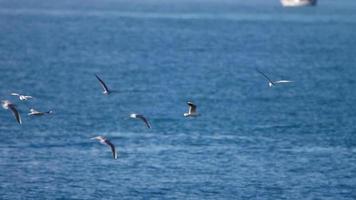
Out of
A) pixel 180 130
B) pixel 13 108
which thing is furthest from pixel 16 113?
pixel 180 130

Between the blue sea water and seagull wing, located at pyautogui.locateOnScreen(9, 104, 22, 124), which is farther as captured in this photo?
the blue sea water

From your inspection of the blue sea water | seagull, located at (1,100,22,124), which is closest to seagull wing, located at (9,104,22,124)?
seagull, located at (1,100,22,124)

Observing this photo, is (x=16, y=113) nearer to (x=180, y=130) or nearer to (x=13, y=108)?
(x=13, y=108)

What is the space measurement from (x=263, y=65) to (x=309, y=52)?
24.6 metres

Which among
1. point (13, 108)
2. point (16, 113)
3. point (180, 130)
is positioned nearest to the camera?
point (16, 113)

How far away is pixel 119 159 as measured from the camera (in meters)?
71.6

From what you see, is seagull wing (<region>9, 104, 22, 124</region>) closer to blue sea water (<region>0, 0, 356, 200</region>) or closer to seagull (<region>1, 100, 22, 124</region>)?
seagull (<region>1, 100, 22, 124</region>)

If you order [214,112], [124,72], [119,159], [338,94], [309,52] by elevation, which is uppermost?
[309,52]

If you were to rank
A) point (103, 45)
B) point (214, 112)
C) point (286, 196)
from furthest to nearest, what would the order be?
point (103, 45) → point (214, 112) → point (286, 196)

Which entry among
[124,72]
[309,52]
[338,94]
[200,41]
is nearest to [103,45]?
[200,41]

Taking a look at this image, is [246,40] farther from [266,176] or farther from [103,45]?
[266,176]

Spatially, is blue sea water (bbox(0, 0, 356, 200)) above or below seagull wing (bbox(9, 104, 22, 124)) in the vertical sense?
above

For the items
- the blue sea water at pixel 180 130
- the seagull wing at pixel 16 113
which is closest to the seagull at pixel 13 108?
the seagull wing at pixel 16 113

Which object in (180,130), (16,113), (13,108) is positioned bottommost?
(16,113)
